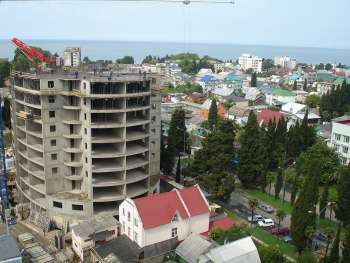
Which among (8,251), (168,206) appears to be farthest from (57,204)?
(168,206)

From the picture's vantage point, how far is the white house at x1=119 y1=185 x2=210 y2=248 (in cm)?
4344

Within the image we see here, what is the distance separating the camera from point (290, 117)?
103m

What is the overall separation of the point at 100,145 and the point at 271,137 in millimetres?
35321

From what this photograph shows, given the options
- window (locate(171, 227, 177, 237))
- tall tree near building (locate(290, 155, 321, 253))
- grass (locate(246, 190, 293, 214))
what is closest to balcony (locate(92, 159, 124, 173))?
window (locate(171, 227, 177, 237))

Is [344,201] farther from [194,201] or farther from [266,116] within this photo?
[266,116]

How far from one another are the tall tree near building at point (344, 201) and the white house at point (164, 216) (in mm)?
17227

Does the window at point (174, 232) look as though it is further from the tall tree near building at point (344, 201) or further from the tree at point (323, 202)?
the tall tree near building at point (344, 201)

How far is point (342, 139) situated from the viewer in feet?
234

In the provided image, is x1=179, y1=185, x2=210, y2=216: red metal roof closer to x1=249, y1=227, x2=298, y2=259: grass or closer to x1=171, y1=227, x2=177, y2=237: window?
x1=171, y1=227, x2=177, y2=237: window

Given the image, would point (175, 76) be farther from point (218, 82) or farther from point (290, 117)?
point (290, 117)

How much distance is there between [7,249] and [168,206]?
1718 cm

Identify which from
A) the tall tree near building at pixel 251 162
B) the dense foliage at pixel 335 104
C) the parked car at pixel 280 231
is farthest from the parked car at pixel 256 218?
the dense foliage at pixel 335 104

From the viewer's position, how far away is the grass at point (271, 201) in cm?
5905

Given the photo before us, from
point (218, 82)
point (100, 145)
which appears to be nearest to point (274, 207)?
point (100, 145)
